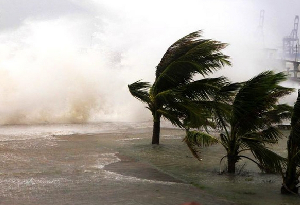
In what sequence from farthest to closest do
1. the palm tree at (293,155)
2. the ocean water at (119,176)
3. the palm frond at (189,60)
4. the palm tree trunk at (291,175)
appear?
Answer: the palm frond at (189,60) → the palm tree trunk at (291,175) → the palm tree at (293,155) → the ocean water at (119,176)

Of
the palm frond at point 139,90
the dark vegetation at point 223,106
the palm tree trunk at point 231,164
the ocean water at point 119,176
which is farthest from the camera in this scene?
the palm frond at point 139,90

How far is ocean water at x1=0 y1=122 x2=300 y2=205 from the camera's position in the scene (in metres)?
6.80

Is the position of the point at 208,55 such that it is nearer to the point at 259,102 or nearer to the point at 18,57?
the point at 259,102

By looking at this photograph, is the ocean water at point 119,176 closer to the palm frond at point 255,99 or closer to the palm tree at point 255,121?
A: the palm tree at point 255,121

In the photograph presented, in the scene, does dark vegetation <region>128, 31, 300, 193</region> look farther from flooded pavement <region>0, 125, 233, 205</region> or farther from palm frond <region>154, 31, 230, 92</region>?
flooded pavement <region>0, 125, 233, 205</region>

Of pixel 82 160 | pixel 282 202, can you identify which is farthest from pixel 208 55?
pixel 282 202

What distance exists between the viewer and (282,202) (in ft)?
22.8

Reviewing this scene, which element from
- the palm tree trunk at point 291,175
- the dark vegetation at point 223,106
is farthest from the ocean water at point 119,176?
the dark vegetation at point 223,106

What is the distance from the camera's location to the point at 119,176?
8.23 metres

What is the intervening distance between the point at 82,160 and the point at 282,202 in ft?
14.2

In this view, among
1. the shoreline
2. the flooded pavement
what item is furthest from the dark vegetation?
the flooded pavement

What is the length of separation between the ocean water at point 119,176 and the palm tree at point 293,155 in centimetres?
23

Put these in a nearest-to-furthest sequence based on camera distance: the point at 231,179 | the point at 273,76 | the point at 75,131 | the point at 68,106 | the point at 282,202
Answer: the point at 282,202 < the point at 273,76 < the point at 231,179 < the point at 75,131 < the point at 68,106

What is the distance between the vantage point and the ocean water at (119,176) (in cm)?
680
